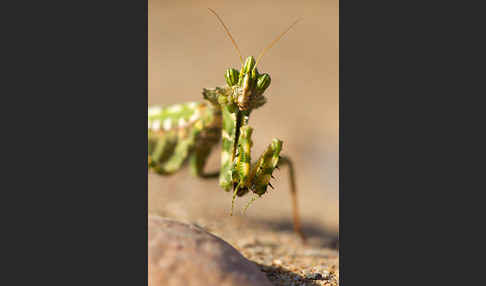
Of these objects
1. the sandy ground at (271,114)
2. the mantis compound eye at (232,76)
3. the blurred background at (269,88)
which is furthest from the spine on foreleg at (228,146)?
the blurred background at (269,88)

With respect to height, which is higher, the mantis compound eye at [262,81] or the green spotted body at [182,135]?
the mantis compound eye at [262,81]

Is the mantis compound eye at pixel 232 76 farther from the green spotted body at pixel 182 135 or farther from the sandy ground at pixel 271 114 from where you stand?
the green spotted body at pixel 182 135

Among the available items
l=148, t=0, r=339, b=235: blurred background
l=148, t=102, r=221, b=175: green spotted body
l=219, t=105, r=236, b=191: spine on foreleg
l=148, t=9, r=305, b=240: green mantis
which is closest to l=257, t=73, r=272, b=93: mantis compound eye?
l=148, t=9, r=305, b=240: green mantis

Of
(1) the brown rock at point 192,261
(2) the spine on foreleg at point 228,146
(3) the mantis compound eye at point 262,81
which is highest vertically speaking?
(3) the mantis compound eye at point 262,81

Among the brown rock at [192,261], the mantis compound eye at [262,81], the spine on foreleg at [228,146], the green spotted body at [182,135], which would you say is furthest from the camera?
the green spotted body at [182,135]

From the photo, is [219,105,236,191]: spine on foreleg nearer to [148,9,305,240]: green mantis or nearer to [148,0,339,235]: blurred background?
[148,9,305,240]: green mantis
